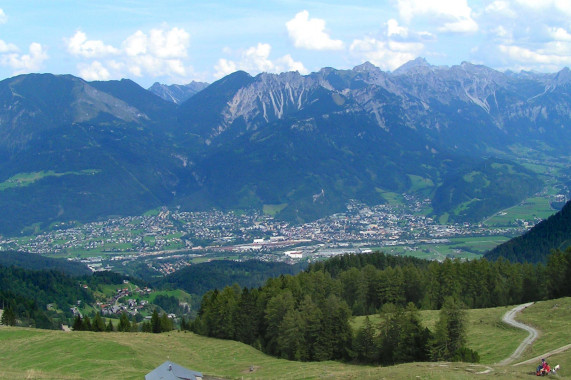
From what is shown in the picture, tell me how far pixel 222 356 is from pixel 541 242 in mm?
122307

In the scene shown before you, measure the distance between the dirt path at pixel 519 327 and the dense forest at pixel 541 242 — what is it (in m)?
86.8

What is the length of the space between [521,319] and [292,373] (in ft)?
100

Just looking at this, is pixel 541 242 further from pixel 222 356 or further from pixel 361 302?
pixel 222 356

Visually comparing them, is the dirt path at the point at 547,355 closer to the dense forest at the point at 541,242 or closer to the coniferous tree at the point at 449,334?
the coniferous tree at the point at 449,334

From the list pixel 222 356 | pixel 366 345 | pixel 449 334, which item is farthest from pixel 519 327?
pixel 222 356

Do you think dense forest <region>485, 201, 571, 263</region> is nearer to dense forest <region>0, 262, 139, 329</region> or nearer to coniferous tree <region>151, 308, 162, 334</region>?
coniferous tree <region>151, 308, 162, 334</region>

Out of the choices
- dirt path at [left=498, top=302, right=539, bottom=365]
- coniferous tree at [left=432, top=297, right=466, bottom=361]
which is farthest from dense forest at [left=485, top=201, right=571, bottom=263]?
coniferous tree at [left=432, top=297, right=466, bottom=361]

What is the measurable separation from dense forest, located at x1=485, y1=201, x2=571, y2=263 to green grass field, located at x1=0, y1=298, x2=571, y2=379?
3497 inches

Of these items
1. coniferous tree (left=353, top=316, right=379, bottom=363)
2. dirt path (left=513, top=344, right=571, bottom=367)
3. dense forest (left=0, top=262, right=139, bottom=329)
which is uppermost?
dirt path (left=513, top=344, right=571, bottom=367)

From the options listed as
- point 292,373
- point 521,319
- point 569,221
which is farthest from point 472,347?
point 569,221

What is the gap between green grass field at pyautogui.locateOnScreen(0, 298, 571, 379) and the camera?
42875mm

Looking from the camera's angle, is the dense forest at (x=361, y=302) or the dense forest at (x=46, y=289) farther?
the dense forest at (x=46, y=289)

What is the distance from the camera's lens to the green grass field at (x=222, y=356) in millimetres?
42875

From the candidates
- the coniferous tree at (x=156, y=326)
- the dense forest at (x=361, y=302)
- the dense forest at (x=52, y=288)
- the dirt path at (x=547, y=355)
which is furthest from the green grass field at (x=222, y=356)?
the dense forest at (x=52, y=288)
